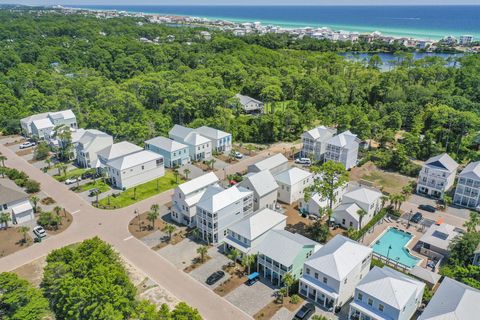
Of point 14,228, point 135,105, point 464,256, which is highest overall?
point 135,105

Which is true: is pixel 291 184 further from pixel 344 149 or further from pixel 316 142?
pixel 316 142

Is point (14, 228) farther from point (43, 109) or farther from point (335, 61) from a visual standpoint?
point (335, 61)

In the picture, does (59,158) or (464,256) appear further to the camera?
(59,158)

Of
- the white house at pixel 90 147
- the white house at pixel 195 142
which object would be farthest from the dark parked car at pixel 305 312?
the white house at pixel 90 147

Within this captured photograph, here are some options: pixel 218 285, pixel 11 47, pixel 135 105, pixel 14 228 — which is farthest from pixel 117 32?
pixel 218 285

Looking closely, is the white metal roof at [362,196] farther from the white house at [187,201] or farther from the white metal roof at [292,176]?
the white house at [187,201]

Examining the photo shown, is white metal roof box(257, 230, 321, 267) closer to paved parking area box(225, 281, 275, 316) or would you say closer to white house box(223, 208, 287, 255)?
white house box(223, 208, 287, 255)

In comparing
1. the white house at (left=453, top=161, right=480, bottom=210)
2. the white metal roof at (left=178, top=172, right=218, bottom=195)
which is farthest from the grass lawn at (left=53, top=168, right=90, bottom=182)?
the white house at (left=453, top=161, right=480, bottom=210)
